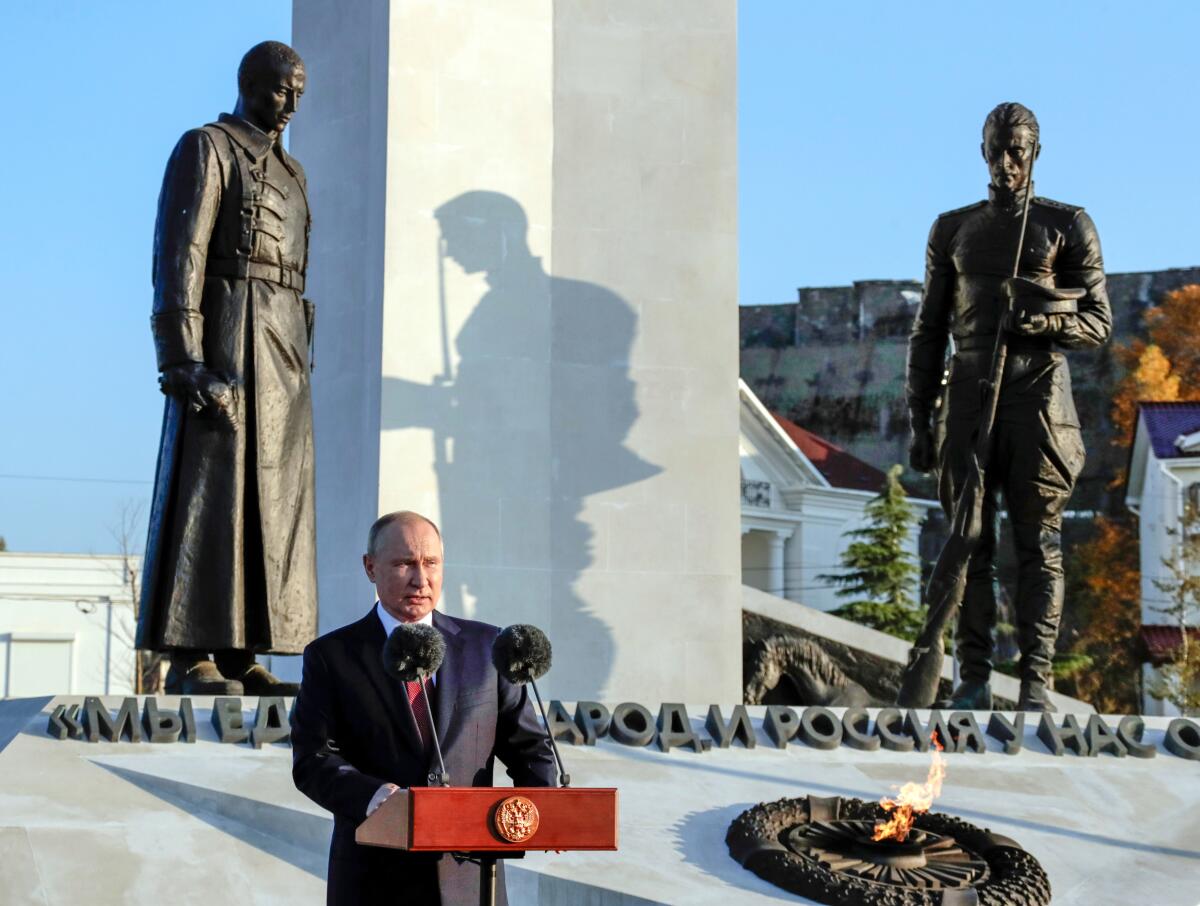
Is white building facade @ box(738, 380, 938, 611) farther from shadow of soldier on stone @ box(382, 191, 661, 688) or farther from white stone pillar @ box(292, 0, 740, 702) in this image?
shadow of soldier on stone @ box(382, 191, 661, 688)

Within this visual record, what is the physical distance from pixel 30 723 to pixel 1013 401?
554cm

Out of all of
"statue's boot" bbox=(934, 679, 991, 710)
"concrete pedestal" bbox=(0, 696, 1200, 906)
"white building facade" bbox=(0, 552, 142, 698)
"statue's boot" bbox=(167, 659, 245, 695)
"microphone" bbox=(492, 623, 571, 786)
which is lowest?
"white building facade" bbox=(0, 552, 142, 698)

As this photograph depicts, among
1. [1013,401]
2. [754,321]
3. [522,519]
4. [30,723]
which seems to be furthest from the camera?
[754,321]

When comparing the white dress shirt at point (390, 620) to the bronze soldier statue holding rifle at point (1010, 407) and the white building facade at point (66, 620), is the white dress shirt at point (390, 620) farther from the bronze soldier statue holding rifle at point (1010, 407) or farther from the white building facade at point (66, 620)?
the white building facade at point (66, 620)

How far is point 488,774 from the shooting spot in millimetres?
4023

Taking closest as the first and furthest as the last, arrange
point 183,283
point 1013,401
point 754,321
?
1. point 183,283
2. point 1013,401
3. point 754,321

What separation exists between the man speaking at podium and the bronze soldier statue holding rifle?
592 centimetres

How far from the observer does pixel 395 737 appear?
4.01 metres

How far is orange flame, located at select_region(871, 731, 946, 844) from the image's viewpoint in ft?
22.4

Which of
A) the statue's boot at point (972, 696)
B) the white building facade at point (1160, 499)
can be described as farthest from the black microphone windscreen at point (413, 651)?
the white building facade at point (1160, 499)

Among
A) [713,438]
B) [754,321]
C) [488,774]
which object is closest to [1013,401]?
[713,438]

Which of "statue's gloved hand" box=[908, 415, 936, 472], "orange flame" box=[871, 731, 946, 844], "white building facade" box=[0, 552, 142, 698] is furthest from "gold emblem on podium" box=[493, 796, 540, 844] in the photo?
"white building facade" box=[0, 552, 142, 698]

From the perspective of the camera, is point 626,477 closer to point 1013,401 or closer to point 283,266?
point 1013,401

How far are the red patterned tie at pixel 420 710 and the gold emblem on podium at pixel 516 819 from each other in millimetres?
554
